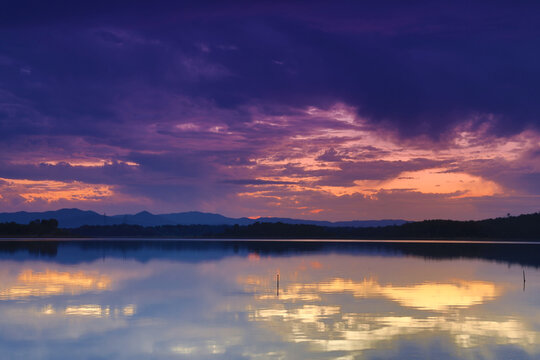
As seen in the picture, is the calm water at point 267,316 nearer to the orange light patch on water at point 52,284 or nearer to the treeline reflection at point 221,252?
the orange light patch on water at point 52,284

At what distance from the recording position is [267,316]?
Result: 27.6m

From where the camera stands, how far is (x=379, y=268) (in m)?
56.8

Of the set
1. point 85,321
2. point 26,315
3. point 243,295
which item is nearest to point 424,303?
point 243,295

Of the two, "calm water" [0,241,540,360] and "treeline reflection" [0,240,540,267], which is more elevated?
"treeline reflection" [0,240,540,267]

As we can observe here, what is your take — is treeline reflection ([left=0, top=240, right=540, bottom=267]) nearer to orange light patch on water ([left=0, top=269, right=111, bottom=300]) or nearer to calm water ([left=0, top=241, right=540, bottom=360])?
orange light patch on water ([left=0, top=269, right=111, bottom=300])

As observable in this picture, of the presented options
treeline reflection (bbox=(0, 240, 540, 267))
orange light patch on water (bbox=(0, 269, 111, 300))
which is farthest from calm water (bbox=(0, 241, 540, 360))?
treeline reflection (bbox=(0, 240, 540, 267))

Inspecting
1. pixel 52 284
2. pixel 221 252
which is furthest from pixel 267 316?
pixel 221 252

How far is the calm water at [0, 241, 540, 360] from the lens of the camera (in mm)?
20938

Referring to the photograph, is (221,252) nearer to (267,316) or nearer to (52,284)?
(52,284)

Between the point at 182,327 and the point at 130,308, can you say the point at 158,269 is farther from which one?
the point at 182,327

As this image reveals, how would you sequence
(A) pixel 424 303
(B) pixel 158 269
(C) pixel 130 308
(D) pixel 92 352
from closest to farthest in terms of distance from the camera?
(D) pixel 92 352 < (C) pixel 130 308 < (A) pixel 424 303 < (B) pixel 158 269

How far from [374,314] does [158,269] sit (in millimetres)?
32789

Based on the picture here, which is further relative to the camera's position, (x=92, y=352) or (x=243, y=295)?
(x=243, y=295)

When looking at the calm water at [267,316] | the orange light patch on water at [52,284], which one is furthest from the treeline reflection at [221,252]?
the calm water at [267,316]
